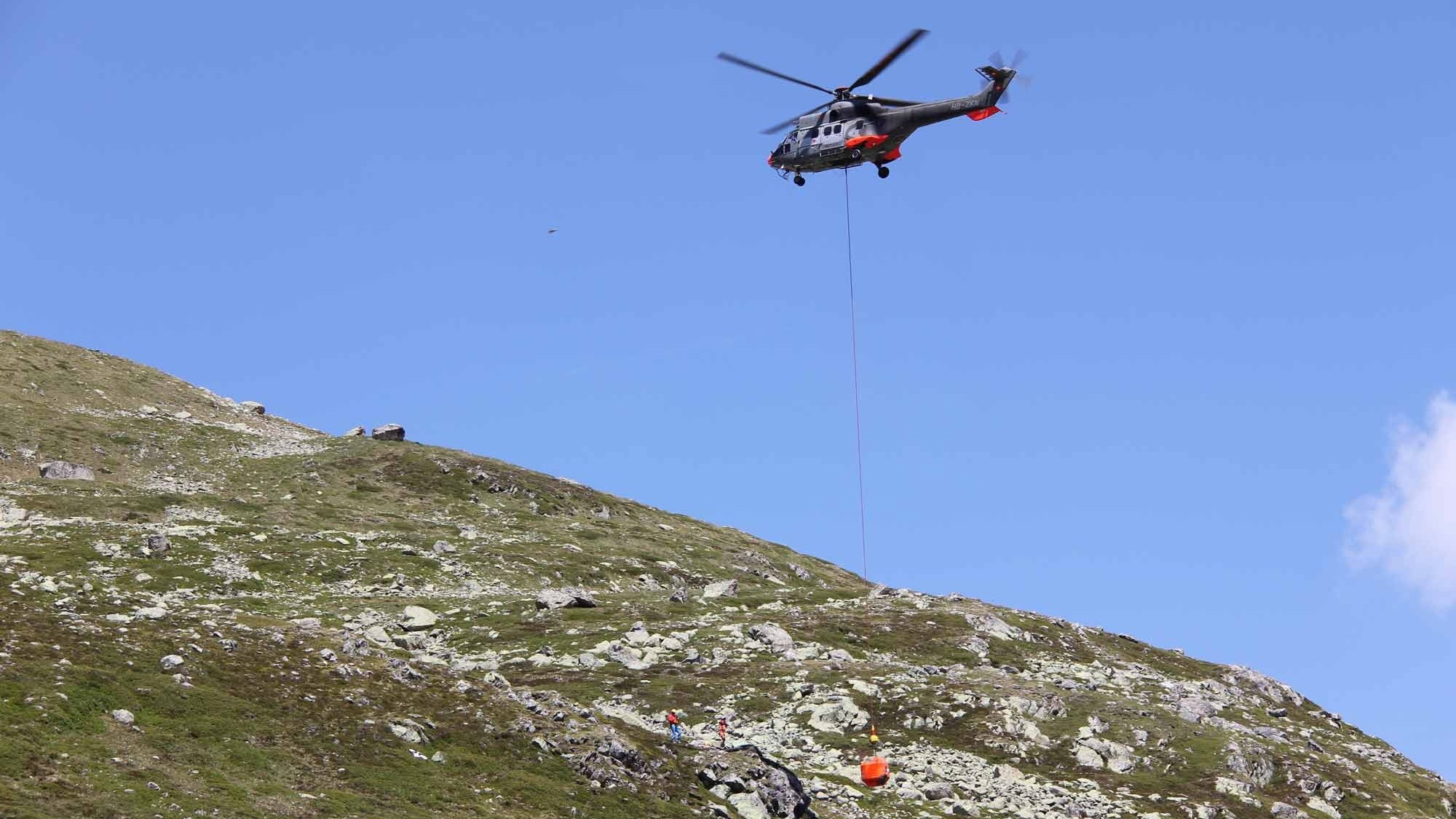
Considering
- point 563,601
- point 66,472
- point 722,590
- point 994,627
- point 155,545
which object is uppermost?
point 66,472

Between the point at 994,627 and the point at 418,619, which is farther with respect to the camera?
the point at 994,627

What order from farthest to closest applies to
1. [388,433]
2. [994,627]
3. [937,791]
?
[388,433], [994,627], [937,791]

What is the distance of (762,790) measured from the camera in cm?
5288

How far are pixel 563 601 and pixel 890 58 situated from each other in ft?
141

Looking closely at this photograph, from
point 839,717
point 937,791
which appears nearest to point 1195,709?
point 839,717

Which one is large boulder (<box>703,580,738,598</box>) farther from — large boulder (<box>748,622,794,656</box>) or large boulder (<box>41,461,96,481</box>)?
large boulder (<box>41,461,96,481</box>)

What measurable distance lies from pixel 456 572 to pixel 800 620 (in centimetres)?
2453

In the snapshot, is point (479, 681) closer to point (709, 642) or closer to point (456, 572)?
point (709, 642)

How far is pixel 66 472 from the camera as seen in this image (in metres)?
107

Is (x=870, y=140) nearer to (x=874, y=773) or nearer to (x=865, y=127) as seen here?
(x=865, y=127)

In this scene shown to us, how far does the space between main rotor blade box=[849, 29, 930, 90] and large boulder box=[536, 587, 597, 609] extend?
3978cm

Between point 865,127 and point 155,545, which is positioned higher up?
point 865,127

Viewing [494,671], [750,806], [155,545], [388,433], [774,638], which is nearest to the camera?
[750,806]

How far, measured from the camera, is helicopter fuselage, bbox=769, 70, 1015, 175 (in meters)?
63.3
